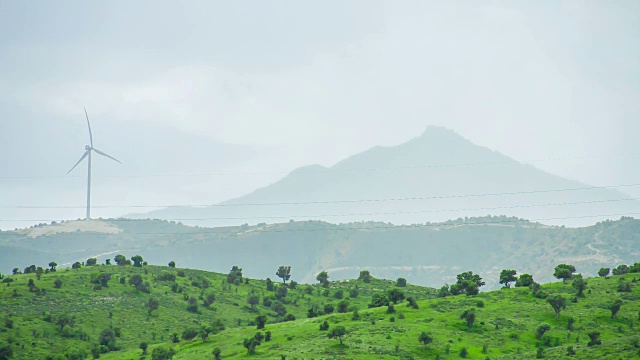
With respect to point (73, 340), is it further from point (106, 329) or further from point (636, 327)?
point (636, 327)

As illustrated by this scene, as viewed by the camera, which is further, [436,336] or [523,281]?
[523,281]

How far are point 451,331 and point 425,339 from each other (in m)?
11.0

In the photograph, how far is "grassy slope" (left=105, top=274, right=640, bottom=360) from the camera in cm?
13688

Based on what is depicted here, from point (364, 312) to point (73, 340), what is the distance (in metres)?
64.8

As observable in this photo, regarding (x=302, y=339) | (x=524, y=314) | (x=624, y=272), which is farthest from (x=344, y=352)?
(x=624, y=272)

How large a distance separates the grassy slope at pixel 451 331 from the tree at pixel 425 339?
1118 mm

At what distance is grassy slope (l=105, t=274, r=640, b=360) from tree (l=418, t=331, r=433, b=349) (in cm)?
112

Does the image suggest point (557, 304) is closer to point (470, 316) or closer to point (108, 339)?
point (470, 316)

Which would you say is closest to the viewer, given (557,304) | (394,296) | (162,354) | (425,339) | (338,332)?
(425,339)

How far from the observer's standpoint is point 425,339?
13850cm

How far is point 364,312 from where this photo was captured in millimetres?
164625

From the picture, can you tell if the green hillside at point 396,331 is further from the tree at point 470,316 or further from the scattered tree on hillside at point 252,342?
the scattered tree on hillside at point 252,342

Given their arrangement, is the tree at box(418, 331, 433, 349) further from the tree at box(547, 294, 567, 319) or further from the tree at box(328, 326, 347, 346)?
the tree at box(547, 294, 567, 319)

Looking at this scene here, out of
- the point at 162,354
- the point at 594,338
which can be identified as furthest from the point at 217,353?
the point at 594,338
